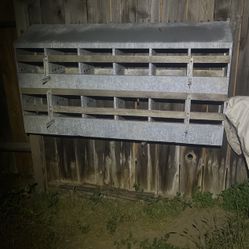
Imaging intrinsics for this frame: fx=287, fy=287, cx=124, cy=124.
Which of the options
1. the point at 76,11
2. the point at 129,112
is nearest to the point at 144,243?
the point at 129,112

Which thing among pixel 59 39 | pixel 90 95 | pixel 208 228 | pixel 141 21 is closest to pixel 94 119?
pixel 90 95

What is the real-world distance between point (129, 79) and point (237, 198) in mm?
A: 1677

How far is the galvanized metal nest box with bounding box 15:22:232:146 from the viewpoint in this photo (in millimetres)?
2609

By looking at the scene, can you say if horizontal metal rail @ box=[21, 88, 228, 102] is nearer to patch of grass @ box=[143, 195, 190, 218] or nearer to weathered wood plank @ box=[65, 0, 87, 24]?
weathered wood plank @ box=[65, 0, 87, 24]

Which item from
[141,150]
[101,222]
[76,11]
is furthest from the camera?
[141,150]

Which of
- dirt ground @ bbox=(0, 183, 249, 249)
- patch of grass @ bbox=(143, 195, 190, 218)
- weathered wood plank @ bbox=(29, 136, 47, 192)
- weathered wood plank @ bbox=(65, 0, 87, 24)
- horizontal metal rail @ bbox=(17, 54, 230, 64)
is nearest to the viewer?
horizontal metal rail @ bbox=(17, 54, 230, 64)

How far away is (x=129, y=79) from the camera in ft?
9.10

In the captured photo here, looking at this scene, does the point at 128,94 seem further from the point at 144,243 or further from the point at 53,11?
the point at 144,243

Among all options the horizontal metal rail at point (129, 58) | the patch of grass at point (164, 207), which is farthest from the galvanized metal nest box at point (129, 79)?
the patch of grass at point (164, 207)

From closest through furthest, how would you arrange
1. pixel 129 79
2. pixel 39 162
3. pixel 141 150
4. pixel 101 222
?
pixel 129 79, pixel 101 222, pixel 141 150, pixel 39 162

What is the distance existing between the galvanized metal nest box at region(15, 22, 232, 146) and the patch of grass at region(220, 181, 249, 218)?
65 cm

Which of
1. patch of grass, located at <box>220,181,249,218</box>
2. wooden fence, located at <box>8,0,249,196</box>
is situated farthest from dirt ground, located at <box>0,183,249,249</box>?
wooden fence, located at <box>8,0,249,196</box>

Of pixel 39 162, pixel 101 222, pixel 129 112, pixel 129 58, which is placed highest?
pixel 129 58

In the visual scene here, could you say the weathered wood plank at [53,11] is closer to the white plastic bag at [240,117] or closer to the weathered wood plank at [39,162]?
the weathered wood plank at [39,162]
